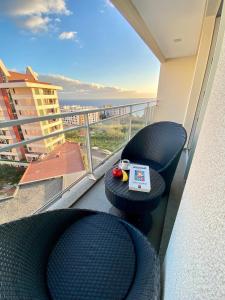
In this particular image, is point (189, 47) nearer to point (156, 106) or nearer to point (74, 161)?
point (156, 106)

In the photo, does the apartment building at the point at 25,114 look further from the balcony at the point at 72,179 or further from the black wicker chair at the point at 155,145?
the black wicker chair at the point at 155,145

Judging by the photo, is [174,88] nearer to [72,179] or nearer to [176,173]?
[176,173]

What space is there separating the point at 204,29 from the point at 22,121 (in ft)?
11.6

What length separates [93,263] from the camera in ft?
2.86

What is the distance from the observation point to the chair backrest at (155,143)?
2101 millimetres

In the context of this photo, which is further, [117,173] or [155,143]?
[155,143]

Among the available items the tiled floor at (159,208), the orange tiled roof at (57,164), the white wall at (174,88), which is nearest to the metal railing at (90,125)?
the orange tiled roof at (57,164)

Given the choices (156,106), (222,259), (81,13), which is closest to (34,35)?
(81,13)

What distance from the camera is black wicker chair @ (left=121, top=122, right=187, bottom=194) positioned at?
207 centimetres

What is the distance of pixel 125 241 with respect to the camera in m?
0.98

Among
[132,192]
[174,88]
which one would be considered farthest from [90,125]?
[174,88]

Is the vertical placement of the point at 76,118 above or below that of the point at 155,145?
above

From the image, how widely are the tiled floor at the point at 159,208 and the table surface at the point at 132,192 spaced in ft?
1.71

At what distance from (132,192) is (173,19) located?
10.7 feet
